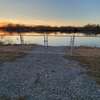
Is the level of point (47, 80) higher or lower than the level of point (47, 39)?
lower

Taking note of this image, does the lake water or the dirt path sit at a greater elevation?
the lake water

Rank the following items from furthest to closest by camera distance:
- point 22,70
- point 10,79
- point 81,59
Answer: point 81,59 < point 22,70 < point 10,79

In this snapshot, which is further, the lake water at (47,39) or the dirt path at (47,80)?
the lake water at (47,39)

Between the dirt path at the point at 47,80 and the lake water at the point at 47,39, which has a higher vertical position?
the lake water at the point at 47,39

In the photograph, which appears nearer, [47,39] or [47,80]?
[47,80]

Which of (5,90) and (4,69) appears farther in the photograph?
(4,69)

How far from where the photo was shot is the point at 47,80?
724 centimetres

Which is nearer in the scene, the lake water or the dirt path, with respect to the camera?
the dirt path

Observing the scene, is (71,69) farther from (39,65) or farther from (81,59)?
(81,59)

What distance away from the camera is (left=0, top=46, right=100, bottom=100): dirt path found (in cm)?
602

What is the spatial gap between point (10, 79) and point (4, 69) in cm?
149

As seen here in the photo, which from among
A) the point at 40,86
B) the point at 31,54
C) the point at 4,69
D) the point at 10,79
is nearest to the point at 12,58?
the point at 31,54

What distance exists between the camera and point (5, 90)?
20.8ft

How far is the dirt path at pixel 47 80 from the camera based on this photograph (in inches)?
237
